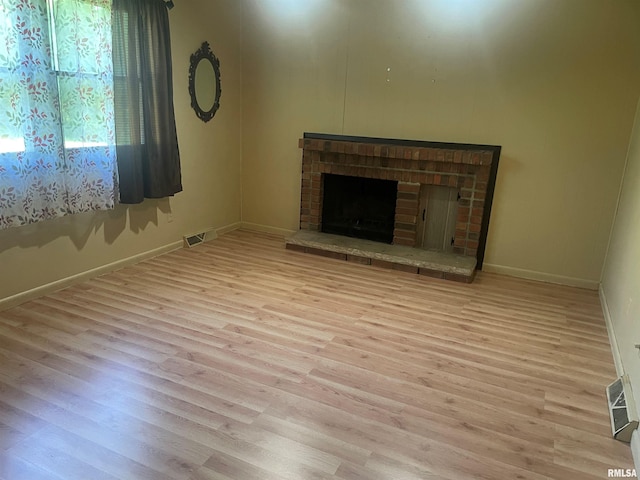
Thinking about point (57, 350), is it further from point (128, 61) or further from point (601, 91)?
point (601, 91)

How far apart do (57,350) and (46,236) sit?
1.04 m

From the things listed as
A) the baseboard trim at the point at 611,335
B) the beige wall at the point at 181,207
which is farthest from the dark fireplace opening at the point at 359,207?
the baseboard trim at the point at 611,335

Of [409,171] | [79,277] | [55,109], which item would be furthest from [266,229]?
[55,109]

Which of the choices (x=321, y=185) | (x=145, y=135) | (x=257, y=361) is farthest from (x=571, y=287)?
(x=145, y=135)

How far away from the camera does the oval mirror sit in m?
4.32

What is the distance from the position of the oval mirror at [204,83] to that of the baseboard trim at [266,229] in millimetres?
1318

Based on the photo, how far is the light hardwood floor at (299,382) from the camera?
6.06 ft

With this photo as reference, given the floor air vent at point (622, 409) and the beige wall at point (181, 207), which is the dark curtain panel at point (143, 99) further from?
the floor air vent at point (622, 409)

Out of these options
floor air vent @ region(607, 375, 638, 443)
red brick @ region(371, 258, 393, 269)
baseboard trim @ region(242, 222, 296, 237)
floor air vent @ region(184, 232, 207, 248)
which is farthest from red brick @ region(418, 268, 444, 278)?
floor air vent @ region(184, 232, 207, 248)

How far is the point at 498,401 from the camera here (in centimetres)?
229

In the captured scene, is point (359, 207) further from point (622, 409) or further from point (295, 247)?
point (622, 409)

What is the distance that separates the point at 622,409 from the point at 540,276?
7.10 feet

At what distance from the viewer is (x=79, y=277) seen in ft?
11.5

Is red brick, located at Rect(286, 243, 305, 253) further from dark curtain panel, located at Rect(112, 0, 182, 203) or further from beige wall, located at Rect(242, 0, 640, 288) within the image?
dark curtain panel, located at Rect(112, 0, 182, 203)
